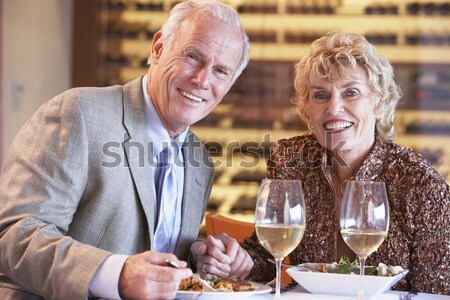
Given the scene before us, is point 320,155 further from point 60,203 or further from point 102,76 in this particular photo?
point 102,76

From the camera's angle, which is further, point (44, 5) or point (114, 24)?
point (114, 24)

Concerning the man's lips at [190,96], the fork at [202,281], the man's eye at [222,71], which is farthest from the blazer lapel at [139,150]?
the fork at [202,281]

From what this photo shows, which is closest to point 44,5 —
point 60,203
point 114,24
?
point 114,24

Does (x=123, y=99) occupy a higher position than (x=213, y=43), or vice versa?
(x=213, y=43)

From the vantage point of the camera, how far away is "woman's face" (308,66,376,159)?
2322 millimetres

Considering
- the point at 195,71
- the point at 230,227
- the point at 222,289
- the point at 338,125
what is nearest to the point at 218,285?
the point at 222,289

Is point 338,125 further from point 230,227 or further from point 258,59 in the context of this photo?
point 258,59

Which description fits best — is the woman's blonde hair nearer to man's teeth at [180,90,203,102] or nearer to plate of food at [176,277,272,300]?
man's teeth at [180,90,203,102]

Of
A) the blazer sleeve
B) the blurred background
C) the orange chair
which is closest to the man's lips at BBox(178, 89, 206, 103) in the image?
the blazer sleeve

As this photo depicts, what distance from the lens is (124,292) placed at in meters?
1.57

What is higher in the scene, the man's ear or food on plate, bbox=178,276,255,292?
the man's ear

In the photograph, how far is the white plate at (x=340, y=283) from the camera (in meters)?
1.67

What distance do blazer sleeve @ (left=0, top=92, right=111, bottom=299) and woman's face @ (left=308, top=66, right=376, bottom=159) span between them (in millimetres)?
802

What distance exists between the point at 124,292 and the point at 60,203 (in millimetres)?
343
